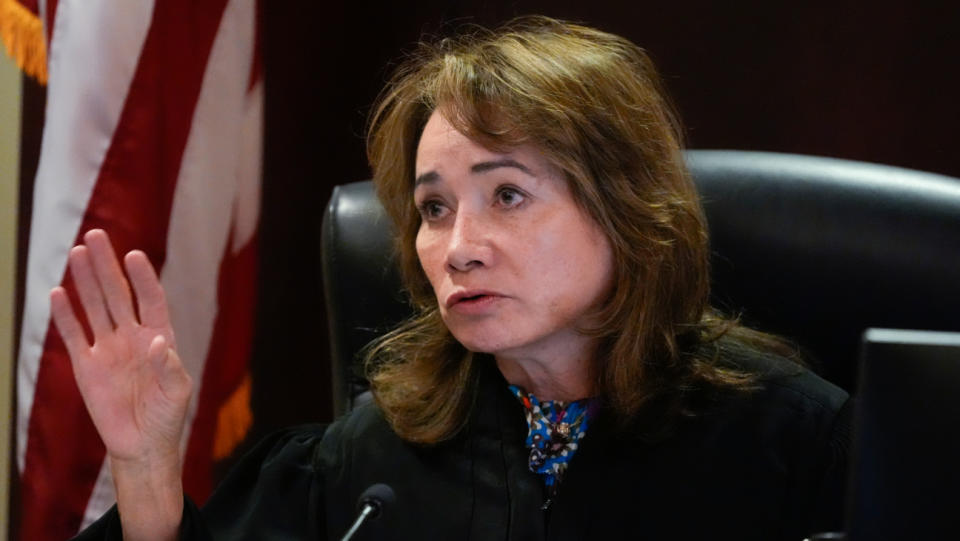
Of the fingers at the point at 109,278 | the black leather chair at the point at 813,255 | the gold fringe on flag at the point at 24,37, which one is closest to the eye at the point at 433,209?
the black leather chair at the point at 813,255

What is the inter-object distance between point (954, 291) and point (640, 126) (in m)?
0.40

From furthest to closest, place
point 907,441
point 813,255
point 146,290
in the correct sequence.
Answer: point 813,255 → point 146,290 → point 907,441

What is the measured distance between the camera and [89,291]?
124 centimetres

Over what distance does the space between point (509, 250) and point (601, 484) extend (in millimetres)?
288

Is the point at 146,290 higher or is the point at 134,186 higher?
the point at 134,186

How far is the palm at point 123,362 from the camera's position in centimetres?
123

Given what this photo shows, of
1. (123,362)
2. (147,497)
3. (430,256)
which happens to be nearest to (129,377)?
(123,362)

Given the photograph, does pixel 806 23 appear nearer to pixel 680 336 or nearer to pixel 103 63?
pixel 680 336

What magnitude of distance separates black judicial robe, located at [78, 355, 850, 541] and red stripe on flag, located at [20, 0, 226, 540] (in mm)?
649

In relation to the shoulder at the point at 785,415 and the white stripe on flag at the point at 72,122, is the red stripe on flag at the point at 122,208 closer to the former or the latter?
the white stripe on flag at the point at 72,122

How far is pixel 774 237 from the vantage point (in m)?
1.47

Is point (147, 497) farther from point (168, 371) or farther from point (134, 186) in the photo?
point (134, 186)

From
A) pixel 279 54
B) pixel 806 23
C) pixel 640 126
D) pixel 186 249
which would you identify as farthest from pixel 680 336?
pixel 279 54

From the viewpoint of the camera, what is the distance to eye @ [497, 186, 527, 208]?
1.31 meters
